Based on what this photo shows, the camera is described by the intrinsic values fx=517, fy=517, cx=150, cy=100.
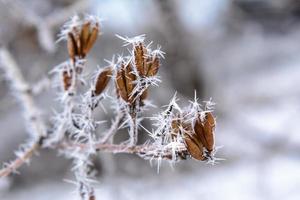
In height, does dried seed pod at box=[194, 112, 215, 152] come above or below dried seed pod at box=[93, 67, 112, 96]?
below

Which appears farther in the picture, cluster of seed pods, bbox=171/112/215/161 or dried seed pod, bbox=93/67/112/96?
dried seed pod, bbox=93/67/112/96

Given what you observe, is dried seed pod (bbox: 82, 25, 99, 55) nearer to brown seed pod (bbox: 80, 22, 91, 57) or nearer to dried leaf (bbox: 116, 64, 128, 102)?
brown seed pod (bbox: 80, 22, 91, 57)

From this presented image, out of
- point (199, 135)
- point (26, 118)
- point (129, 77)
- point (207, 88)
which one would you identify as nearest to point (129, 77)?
point (129, 77)

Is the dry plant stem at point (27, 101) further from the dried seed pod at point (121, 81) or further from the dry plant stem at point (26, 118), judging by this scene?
the dried seed pod at point (121, 81)

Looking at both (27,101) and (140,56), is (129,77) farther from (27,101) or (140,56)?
(27,101)

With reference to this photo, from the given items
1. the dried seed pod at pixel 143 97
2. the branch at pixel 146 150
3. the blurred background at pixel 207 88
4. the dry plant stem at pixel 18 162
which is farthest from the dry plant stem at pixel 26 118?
the blurred background at pixel 207 88

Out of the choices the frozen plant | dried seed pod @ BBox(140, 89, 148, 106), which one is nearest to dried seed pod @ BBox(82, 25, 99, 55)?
the frozen plant

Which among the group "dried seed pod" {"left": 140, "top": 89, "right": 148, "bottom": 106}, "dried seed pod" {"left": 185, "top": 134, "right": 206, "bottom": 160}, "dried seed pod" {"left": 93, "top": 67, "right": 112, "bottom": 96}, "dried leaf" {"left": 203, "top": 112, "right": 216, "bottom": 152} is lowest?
"dried seed pod" {"left": 185, "top": 134, "right": 206, "bottom": 160}
